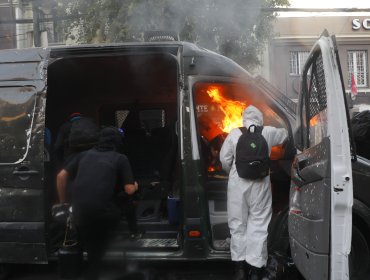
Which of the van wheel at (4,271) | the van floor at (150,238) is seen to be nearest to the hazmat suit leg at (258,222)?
the van floor at (150,238)

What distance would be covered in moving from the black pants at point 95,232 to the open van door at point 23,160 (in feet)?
1.84

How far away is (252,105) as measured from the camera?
15.0ft

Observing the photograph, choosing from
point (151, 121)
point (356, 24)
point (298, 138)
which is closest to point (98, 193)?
point (298, 138)

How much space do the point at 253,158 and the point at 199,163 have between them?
1.64ft

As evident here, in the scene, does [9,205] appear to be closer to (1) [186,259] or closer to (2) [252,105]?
(1) [186,259]

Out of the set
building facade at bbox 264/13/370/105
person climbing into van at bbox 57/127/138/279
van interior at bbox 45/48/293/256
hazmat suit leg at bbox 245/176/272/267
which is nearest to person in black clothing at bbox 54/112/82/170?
van interior at bbox 45/48/293/256

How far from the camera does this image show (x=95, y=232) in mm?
3994

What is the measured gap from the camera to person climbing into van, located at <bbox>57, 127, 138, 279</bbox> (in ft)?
13.0

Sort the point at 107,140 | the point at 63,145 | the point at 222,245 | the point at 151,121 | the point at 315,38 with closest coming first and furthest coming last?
the point at 107,140 < the point at 222,245 < the point at 63,145 < the point at 151,121 < the point at 315,38

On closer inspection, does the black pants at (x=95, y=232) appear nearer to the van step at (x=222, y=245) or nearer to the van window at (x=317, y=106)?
the van step at (x=222, y=245)

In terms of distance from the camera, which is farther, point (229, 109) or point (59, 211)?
point (229, 109)

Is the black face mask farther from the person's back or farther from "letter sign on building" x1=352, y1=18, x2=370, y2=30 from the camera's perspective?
"letter sign on building" x1=352, y1=18, x2=370, y2=30

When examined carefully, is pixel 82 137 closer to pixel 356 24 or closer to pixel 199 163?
pixel 199 163

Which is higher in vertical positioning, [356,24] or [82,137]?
[356,24]
